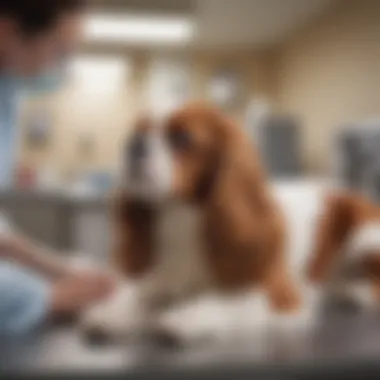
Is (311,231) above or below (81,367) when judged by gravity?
above

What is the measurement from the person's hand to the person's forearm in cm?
2

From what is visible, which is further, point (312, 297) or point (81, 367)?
point (312, 297)

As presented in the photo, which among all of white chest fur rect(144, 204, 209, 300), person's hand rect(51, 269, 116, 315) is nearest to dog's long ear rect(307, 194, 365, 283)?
white chest fur rect(144, 204, 209, 300)

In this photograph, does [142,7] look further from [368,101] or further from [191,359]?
[191,359]

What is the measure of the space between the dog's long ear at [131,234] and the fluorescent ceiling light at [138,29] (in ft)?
0.72

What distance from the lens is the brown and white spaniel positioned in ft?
3.33

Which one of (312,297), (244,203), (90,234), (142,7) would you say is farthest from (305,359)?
(142,7)

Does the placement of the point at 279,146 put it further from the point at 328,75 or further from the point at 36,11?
the point at 36,11

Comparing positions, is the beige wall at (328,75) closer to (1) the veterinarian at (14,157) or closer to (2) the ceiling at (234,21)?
(2) the ceiling at (234,21)

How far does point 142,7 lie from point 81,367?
0.50m

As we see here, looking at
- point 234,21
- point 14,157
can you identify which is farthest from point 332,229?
point 14,157

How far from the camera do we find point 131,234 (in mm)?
1035

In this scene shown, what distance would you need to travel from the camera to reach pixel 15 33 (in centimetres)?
102

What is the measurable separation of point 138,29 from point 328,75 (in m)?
0.29
